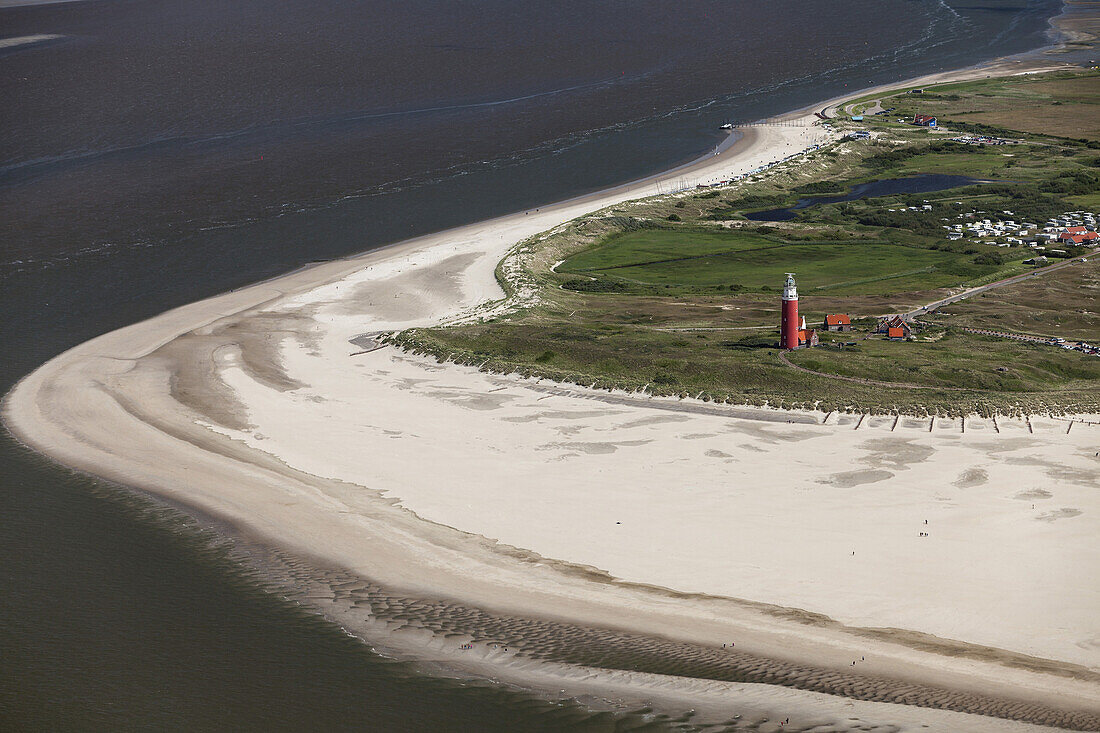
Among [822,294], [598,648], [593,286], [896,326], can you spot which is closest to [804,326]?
[896,326]

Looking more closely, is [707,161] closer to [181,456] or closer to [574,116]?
[574,116]

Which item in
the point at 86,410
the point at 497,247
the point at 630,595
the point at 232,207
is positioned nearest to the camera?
the point at 630,595

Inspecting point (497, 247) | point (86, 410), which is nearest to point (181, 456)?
point (86, 410)

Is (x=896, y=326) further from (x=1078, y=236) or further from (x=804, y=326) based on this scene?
(x=1078, y=236)

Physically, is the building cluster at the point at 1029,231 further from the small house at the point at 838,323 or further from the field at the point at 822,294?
the small house at the point at 838,323

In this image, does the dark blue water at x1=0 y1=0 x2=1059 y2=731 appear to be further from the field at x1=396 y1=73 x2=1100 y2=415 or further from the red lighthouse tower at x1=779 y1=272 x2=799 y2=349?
the red lighthouse tower at x1=779 y1=272 x2=799 y2=349

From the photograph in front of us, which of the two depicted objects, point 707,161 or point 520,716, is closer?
point 520,716
